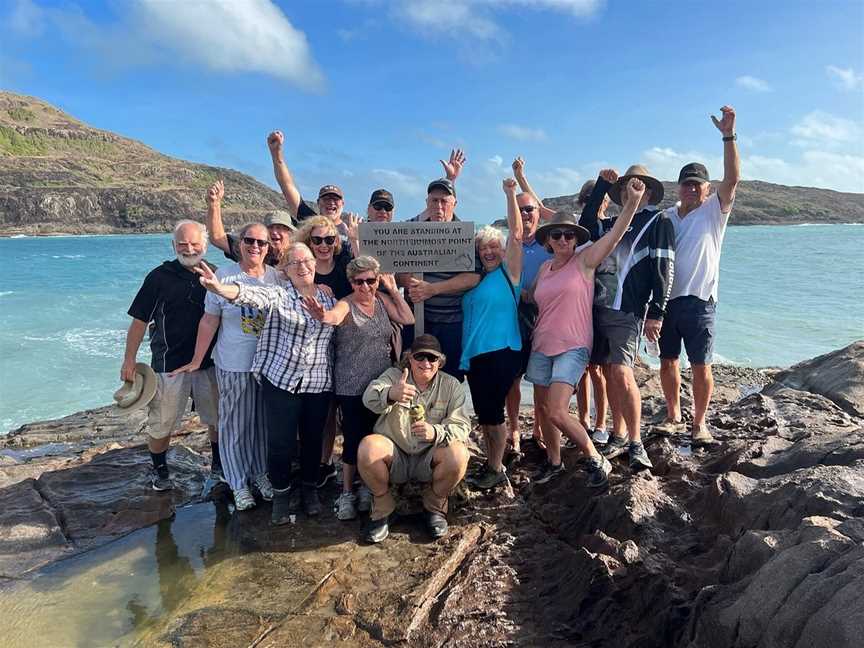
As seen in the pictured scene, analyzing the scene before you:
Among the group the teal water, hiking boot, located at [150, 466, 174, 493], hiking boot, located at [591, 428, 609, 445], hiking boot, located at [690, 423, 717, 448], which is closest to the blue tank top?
hiking boot, located at [591, 428, 609, 445]

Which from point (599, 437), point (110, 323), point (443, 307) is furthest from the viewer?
point (110, 323)

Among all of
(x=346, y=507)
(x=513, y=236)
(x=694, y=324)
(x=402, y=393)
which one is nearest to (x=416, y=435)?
(x=402, y=393)

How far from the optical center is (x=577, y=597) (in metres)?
3.29

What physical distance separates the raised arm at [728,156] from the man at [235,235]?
3.74 metres

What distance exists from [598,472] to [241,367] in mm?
2901

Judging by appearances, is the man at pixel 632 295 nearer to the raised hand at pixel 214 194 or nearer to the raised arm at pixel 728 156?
the raised arm at pixel 728 156

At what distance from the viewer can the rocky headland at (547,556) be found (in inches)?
98.6

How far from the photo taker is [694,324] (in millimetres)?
5082

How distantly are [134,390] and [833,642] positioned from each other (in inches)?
183

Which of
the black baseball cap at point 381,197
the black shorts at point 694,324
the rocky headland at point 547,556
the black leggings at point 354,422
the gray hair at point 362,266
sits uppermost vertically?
the black baseball cap at point 381,197

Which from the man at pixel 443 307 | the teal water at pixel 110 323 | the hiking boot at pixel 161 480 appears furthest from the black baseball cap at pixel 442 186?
the teal water at pixel 110 323

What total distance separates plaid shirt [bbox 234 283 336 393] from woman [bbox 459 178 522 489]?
3.82ft

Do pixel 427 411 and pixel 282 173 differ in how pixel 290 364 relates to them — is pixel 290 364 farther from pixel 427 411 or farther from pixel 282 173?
pixel 282 173

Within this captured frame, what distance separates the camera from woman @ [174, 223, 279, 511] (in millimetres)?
4355
